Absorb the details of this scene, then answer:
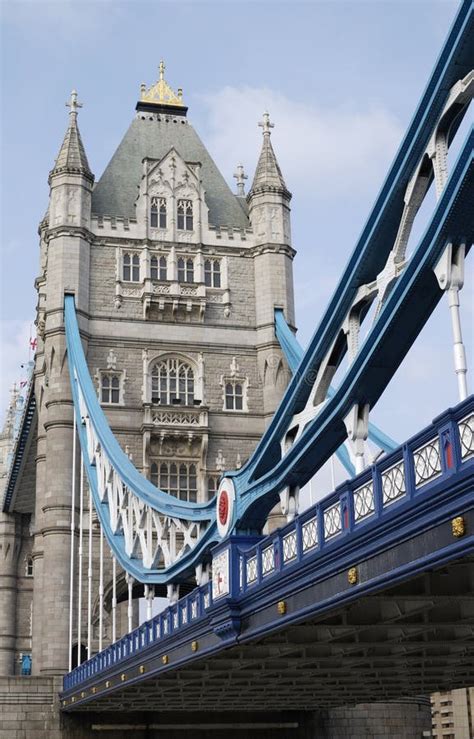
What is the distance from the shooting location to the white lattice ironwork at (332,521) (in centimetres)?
1541

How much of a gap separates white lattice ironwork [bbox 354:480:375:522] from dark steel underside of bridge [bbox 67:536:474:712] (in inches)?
27.6

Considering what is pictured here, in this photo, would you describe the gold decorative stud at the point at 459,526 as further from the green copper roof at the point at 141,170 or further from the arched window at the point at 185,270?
the green copper roof at the point at 141,170

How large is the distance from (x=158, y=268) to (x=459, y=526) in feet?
120

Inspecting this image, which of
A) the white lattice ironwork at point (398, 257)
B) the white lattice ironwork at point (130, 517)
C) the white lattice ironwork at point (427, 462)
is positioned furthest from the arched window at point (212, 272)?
the white lattice ironwork at point (427, 462)

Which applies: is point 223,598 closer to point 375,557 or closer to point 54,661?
point 375,557

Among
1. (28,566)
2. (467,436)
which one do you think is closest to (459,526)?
(467,436)

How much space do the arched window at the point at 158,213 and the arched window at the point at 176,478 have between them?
10.3 metres

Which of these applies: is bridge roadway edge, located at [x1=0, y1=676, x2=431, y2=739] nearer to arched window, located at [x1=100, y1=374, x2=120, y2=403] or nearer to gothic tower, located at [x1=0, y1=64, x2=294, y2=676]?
gothic tower, located at [x1=0, y1=64, x2=294, y2=676]

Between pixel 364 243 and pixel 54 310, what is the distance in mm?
29488

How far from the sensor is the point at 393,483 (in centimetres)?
1346

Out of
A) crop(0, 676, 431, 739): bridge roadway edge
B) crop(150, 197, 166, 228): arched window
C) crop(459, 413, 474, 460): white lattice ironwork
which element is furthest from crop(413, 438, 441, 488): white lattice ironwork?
crop(150, 197, 166, 228): arched window

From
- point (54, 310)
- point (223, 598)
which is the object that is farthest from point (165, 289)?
point (223, 598)

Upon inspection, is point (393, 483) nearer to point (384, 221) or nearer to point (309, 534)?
point (309, 534)

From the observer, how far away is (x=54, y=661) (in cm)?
4031
